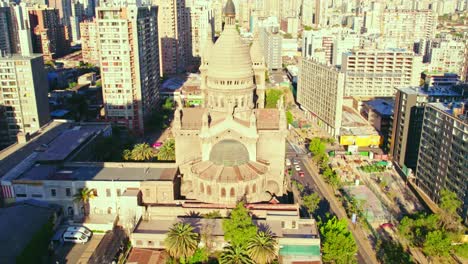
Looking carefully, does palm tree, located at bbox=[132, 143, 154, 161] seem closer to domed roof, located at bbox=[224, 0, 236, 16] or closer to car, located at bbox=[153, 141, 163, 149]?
car, located at bbox=[153, 141, 163, 149]

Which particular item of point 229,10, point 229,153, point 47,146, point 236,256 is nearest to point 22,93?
point 47,146

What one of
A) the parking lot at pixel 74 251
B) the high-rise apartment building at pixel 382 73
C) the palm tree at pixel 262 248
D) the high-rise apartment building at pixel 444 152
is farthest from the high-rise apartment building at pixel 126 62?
the high-rise apartment building at pixel 444 152

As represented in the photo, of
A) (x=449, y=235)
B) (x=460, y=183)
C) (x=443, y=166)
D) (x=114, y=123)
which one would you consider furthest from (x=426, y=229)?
(x=114, y=123)

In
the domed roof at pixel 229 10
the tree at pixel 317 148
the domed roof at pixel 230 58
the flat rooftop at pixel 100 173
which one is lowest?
the tree at pixel 317 148

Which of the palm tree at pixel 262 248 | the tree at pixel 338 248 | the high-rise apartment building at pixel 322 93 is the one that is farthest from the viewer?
the high-rise apartment building at pixel 322 93

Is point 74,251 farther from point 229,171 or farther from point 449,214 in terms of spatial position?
point 449,214

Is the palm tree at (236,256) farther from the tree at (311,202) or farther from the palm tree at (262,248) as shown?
the tree at (311,202)
